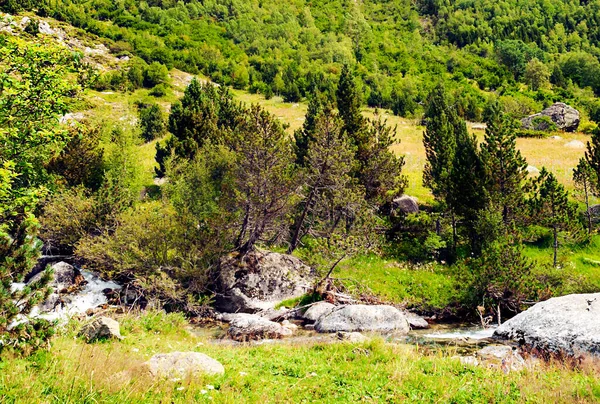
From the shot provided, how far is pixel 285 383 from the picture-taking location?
888cm

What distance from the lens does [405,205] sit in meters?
36.8

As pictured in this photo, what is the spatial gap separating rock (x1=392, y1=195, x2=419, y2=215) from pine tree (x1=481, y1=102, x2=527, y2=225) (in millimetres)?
7797

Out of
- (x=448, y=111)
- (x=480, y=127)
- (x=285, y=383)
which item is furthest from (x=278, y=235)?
(x=480, y=127)

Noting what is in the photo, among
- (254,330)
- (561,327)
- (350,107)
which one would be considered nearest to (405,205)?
(350,107)

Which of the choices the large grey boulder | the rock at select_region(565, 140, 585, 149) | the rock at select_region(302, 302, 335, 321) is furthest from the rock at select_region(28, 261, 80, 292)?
the rock at select_region(565, 140, 585, 149)

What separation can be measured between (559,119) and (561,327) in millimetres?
76360

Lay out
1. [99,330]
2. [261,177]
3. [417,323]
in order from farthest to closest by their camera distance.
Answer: [261,177], [417,323], [99,330]

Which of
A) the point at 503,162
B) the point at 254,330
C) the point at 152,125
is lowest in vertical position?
the point at 254,330

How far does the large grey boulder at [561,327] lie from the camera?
13.9 meters

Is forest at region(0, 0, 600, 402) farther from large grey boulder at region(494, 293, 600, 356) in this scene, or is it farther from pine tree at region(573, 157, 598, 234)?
large grey boulder at region(494, 293, 600, 356)

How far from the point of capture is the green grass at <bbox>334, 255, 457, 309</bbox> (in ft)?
82.6

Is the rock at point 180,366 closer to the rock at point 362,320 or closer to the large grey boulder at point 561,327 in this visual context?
the rock at point 362,320

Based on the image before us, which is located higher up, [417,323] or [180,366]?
[180,366]

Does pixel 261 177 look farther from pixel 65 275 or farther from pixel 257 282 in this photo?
pixel 65 275
